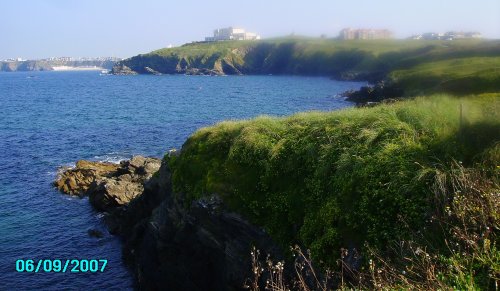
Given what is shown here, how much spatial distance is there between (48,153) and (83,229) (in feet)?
81.1

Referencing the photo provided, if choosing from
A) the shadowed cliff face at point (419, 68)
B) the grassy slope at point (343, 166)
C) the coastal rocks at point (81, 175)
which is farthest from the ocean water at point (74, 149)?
the shadowed cliff face at point (419, 68)

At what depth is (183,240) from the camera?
19.9 meters

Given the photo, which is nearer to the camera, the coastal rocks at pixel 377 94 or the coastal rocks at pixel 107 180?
the coastal rocks at pixel 107 180

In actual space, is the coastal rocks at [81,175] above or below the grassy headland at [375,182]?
below

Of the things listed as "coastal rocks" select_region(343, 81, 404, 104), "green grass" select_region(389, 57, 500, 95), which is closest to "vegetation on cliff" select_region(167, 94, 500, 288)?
"green grass" select_region(389, 57, 500, 95)

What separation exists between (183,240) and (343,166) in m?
9.07

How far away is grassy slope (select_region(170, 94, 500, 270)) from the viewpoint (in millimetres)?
12438

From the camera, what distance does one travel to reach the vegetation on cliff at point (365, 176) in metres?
10.7

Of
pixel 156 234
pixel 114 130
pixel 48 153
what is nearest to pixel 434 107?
pixel 156 234

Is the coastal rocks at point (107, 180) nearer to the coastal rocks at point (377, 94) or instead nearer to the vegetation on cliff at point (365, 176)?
the vegetation on cliff at point (365, 176)

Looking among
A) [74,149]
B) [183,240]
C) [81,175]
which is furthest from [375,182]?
[74,149]

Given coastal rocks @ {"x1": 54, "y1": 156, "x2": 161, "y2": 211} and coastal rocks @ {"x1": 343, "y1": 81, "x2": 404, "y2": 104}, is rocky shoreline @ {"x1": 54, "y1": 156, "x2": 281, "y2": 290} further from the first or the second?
coastal rocks @ {"x1": 343, "y1": 81, "x2": 404, "y2": 104}

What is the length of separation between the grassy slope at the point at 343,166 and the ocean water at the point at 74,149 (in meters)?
11.7

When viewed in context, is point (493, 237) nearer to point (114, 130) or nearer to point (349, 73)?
point (114, 130)
